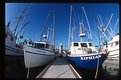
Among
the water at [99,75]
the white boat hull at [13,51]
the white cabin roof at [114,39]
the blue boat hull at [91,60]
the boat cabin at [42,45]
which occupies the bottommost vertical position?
the water at [99,75]

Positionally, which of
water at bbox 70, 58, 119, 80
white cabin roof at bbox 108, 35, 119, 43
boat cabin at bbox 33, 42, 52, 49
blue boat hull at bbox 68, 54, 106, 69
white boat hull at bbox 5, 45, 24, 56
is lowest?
water at bbox 70, 58, 119, 80

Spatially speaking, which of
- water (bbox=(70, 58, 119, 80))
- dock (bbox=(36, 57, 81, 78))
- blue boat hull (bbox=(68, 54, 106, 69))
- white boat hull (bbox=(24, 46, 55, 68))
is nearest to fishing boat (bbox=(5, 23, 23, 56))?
white boat hull (bbox=(24, 46, 55, 68))

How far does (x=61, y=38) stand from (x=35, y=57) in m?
0.47

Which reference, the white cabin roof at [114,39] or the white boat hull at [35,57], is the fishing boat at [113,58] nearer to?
the white cabin roof at [114,39]

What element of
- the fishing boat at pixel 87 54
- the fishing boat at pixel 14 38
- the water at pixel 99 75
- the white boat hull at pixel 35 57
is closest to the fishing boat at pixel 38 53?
the white boat hull at pixel 35 57

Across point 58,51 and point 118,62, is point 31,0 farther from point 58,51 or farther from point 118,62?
point 118,62

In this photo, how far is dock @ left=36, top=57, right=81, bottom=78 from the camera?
471 cm

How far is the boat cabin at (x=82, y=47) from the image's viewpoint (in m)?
4.75

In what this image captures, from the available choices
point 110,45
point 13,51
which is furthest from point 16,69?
point 110,45

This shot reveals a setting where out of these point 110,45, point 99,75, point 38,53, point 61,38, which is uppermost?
point 61,38

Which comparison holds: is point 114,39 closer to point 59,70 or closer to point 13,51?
point 59,70

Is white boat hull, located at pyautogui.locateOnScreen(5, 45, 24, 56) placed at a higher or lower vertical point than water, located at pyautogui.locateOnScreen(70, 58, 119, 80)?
higher

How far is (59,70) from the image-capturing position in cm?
477

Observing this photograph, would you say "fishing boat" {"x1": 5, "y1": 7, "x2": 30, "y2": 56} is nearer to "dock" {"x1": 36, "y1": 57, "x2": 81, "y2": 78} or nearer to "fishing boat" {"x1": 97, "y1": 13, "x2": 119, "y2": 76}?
"dock" {"x1": 36, "y1": 57, "x2": 81, "y2": 78}
